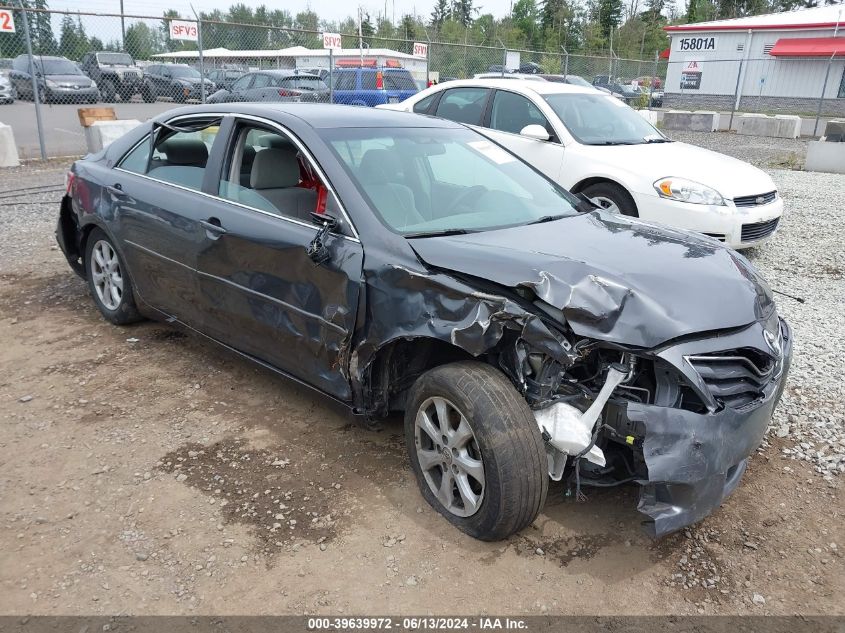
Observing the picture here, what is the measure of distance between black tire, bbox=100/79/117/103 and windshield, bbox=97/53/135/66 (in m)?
0.63

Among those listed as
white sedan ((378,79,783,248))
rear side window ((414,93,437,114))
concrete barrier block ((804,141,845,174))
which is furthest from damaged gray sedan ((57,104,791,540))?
concrete barrier block ((804,141,845,174))

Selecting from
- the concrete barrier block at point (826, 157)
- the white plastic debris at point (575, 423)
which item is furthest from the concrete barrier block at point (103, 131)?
the concrete barrier block at point (826, 157)

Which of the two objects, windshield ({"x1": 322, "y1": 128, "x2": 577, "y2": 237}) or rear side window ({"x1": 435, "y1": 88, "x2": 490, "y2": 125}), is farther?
rear side window ({"x1": 435, "y1": 88, "x2": 490, "y2": 125})

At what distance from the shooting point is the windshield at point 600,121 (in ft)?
24.4

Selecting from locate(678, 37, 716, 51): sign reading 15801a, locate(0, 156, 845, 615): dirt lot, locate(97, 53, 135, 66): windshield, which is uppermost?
locate(678, 37, 716, 51): sign reading 15801a

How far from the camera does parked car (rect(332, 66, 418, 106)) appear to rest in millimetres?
16938

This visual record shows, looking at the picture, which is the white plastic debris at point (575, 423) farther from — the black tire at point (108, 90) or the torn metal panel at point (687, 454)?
the black tire at point (108, 90)

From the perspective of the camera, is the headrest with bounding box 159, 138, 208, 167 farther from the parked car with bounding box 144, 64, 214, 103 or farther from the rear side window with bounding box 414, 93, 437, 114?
the parked car with bounding box 144, 64, 214, 103

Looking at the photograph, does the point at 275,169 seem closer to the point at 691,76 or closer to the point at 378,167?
the point at 378,167

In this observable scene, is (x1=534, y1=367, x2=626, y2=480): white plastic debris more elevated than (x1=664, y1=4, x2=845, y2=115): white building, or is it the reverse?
(x1=664, y1=4, x2=845, y2=115): white building

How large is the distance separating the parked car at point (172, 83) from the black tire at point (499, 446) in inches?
629

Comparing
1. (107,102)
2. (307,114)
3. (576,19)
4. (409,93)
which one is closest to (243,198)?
(307,114)

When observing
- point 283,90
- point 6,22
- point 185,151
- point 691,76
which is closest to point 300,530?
point 185,151

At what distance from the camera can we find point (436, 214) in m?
3.42
